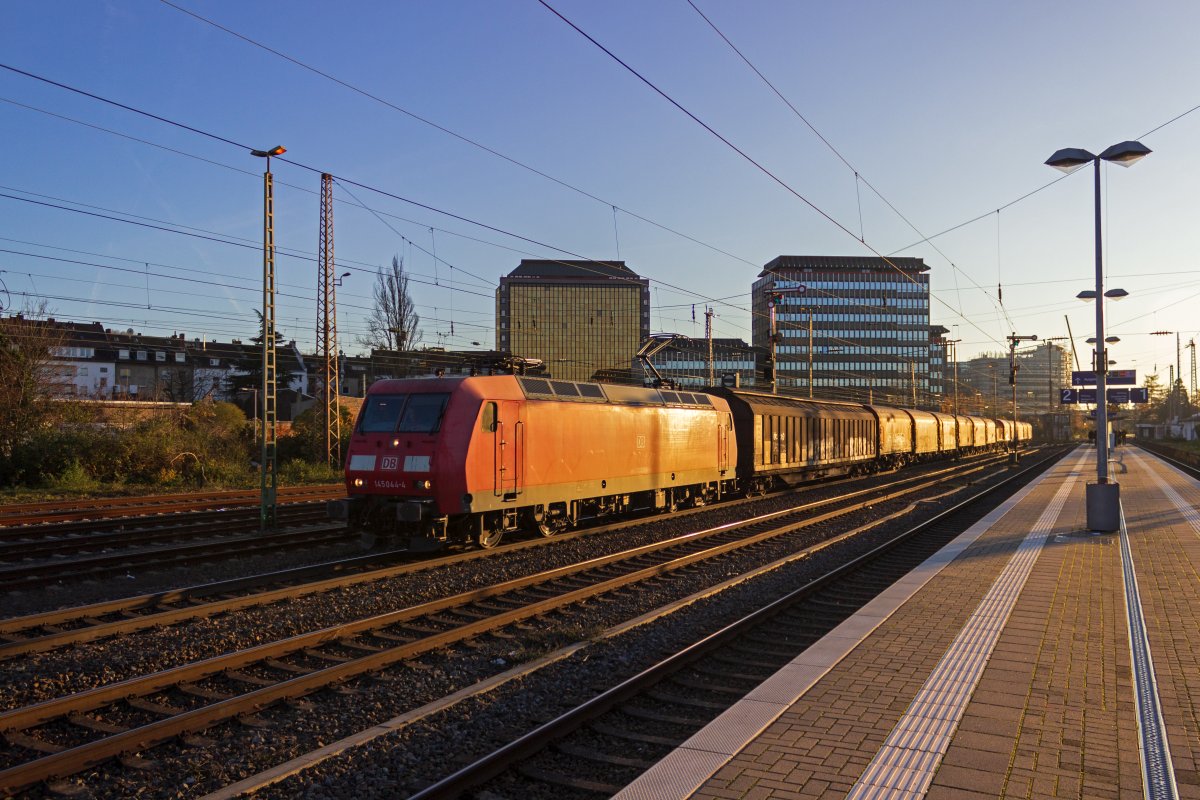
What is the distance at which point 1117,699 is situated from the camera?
595 centimetres

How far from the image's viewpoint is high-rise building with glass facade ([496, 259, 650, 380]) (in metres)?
116

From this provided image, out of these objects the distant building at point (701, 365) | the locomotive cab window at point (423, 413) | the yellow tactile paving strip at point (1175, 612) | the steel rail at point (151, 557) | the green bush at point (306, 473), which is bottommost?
the yellow tactile paving strip at point (1175, 612)

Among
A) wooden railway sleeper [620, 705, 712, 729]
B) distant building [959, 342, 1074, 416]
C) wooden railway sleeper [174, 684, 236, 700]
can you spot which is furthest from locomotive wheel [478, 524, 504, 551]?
distant building [959, 342, 1074, 416]

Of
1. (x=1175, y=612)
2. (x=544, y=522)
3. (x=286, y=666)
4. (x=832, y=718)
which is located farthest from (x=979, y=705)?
(x=544, y=522)

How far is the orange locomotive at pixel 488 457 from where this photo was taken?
1258 cm

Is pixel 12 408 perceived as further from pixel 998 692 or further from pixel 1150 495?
pixel 1150 495

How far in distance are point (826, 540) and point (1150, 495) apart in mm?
15559

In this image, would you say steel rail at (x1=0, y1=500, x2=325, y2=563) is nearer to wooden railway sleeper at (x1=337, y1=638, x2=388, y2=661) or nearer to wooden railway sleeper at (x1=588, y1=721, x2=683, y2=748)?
wooden railway sleeper at (x1=337, y1=638, x2=388, y2=661)

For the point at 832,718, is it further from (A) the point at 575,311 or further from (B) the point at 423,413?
(A) the point at 575,311

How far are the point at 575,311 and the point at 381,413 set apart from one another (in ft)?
350

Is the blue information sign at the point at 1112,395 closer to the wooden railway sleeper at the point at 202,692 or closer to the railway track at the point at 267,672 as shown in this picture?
the railway track at the point at 267,672

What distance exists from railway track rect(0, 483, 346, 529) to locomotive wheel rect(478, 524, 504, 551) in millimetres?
9161

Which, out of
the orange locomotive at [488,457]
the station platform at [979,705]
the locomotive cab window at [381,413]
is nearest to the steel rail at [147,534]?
the orange locomotive at [488,457]

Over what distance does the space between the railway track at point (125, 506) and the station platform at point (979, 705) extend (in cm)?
1620
